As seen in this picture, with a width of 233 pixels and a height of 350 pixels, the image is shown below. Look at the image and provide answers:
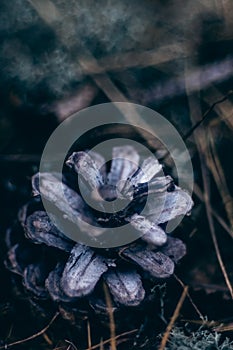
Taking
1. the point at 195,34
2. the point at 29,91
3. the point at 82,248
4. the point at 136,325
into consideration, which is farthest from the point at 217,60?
the point at 136,325

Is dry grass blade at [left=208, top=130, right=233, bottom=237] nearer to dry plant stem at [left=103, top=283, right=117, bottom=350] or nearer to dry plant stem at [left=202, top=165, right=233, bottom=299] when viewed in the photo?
dry plant stem at [left=202, top=165, right=233, bottom=299]

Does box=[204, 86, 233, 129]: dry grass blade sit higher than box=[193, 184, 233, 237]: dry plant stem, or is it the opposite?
box=[204, 86, 233, 129]: dry grass blade

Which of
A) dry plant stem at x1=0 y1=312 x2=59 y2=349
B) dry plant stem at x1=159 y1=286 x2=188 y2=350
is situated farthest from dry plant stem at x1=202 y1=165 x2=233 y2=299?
dry plant stem at x1=0 y1=312 x2=59 y2=349

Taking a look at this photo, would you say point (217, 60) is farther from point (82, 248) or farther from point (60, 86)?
point (82, 248)

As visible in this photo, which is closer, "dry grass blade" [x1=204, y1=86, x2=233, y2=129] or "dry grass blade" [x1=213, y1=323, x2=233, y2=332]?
"dry grass blade" [x1=213, y1=323, x2=233, y2=332]

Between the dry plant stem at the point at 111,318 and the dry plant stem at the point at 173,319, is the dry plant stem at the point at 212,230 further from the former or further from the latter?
the dry plant stem at the point at 111,318

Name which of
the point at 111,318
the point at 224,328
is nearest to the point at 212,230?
the point at 224,328

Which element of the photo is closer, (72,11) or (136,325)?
(136,325)

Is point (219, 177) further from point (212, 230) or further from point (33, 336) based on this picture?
point (33, 336)

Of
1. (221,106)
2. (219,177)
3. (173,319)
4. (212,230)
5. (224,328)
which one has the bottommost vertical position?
(224,328)
